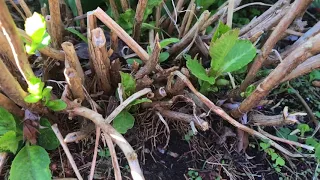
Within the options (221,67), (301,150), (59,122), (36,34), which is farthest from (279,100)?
(36,34)

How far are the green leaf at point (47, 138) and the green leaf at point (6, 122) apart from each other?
0.21 feet

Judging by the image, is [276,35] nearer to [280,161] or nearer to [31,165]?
[280,161]

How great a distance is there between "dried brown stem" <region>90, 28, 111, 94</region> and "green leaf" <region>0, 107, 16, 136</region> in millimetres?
207

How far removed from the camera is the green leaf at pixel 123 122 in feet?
3.18

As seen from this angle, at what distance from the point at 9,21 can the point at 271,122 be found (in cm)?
60

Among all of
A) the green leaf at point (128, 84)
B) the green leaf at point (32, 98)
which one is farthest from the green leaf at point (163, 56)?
the green leaf at point (32, 98)

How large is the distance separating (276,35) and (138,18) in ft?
1.02

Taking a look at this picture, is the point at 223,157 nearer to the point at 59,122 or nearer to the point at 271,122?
the point at 271,122

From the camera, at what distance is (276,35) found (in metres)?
0.96

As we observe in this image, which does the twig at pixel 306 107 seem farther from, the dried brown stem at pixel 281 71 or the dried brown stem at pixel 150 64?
the dried brown stem at pixel 150 64

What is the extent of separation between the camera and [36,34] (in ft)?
2.51

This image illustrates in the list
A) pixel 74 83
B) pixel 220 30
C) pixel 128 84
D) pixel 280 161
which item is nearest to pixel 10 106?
pixel 74 83

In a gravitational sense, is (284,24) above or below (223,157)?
above

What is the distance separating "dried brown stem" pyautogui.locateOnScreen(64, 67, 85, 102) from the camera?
2.91 feet
